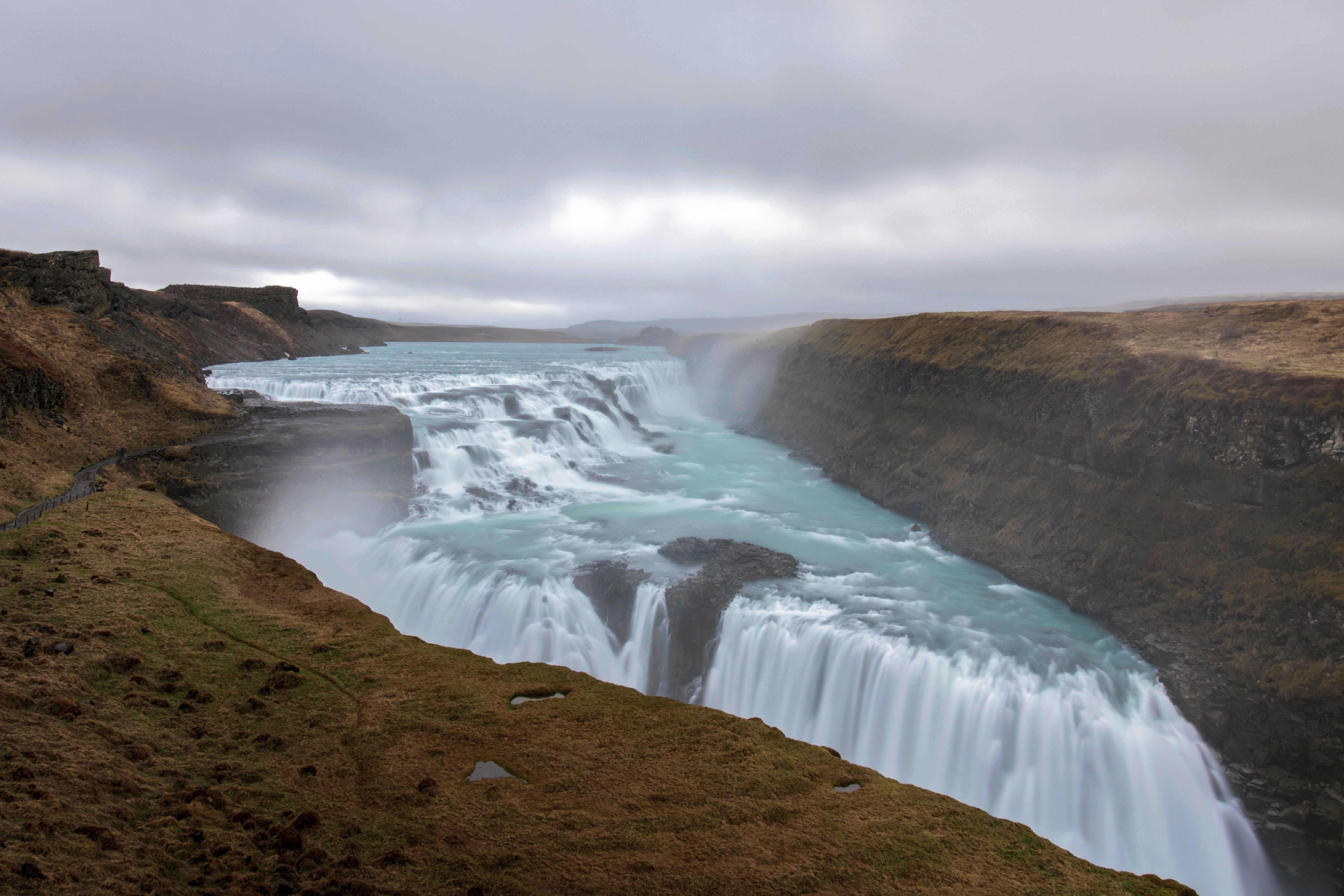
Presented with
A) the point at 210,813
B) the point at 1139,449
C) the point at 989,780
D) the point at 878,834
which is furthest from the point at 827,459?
the point at 210,813

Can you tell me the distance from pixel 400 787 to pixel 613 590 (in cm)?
1106

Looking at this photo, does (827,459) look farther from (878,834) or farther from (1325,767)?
(878,834)

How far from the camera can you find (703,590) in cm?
1684

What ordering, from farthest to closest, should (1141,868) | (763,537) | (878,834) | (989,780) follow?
(763,537)
(989,780)
(1141,868)
(878,834)

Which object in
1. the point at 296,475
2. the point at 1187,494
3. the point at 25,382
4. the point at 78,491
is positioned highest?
the point at 25,382

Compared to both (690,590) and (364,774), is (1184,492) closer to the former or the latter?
(690,590)

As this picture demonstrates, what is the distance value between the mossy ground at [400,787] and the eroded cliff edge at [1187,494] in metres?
9.71

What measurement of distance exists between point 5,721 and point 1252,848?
689 inches

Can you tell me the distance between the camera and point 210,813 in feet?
17.5

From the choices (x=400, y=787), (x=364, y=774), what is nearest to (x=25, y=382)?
(x=364, y=774)

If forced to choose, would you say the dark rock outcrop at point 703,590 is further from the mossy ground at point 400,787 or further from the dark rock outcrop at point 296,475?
the dark rock outcrop at point 296,475

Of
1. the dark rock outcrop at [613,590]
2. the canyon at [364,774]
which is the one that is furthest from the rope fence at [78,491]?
the dark rock outcrop at [613,590]

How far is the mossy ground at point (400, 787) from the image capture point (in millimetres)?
5000

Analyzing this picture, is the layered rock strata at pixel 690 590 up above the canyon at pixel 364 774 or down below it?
below
